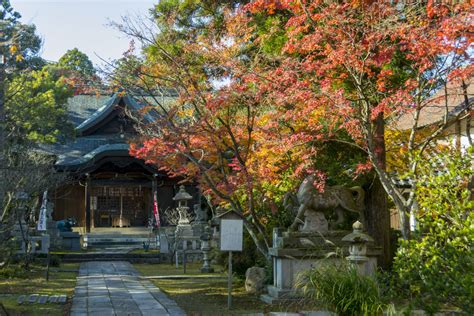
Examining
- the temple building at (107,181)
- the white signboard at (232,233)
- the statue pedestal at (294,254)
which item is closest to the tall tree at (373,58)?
the statue pedestal at (294,254)

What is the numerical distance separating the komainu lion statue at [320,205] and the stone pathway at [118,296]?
2.96 meters

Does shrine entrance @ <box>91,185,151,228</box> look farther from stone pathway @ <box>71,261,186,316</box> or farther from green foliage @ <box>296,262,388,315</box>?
green foliage @ <box>296,262,388,315</box>

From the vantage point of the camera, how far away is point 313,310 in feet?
29.6

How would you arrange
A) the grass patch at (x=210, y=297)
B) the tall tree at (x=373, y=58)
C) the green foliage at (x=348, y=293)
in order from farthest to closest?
1. the grass patch at (x=210, y=297)
2. the tall tree at (x=373, y=58)
3. the green foliage at (x=348, y=293)

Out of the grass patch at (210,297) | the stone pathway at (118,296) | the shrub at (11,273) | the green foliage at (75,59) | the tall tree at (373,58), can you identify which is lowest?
the grass patch at (210,297)

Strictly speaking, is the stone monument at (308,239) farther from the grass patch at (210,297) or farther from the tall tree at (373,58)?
the tall tree at (373,58)

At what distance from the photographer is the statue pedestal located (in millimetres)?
11494

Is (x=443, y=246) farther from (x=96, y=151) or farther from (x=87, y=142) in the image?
(x=87, y=142)

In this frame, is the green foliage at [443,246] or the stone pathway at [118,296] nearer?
the green foliage at [443,246]

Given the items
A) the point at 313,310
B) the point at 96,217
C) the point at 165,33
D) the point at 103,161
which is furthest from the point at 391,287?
the point at 96,217

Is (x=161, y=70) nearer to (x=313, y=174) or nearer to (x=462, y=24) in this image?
(x=313, y=174)

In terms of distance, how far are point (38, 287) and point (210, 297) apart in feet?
→ 14.5

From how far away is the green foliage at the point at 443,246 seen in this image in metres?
6.83

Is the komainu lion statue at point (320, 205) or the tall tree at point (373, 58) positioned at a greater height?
the tall tree at point (373, 58)
